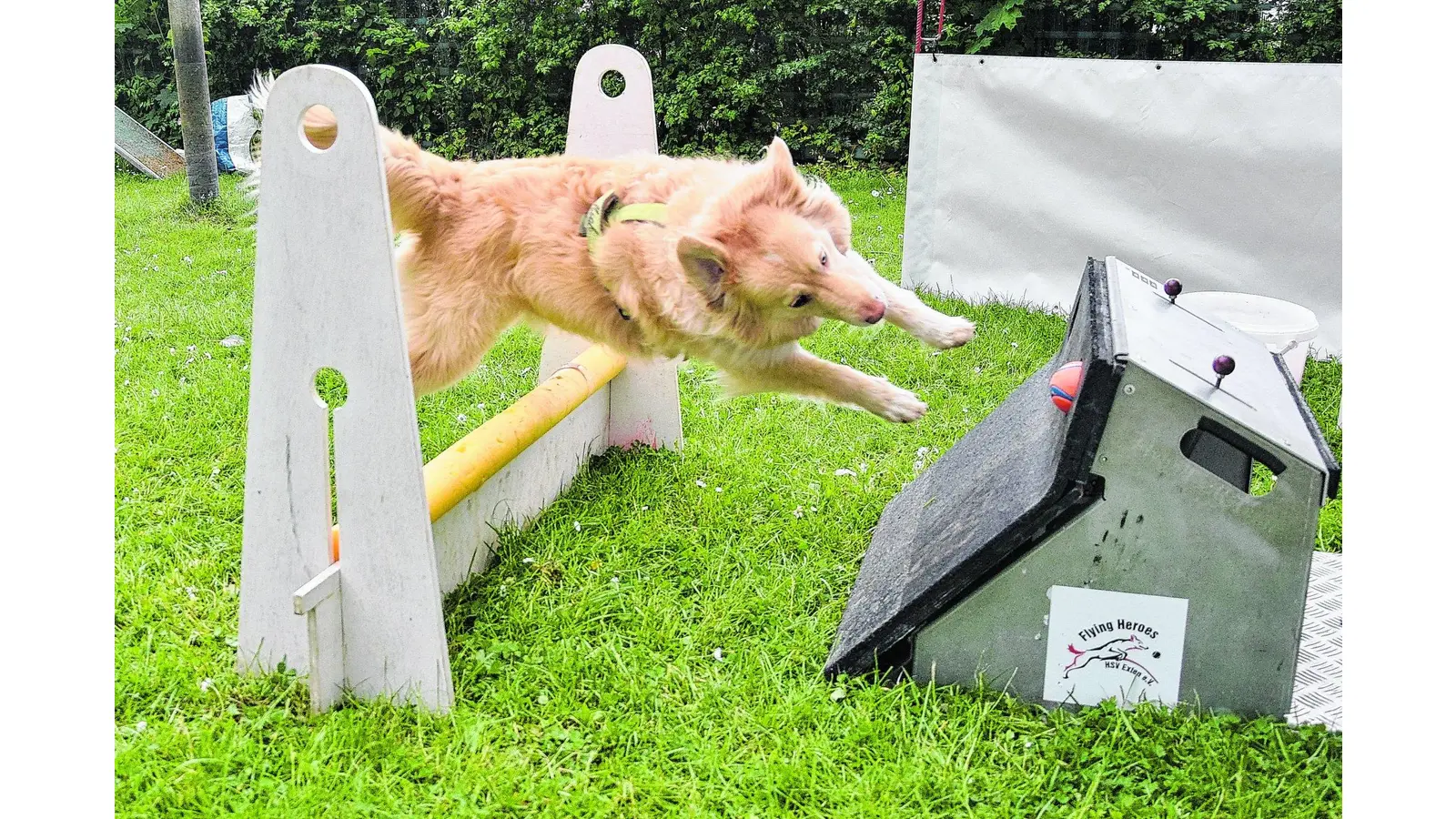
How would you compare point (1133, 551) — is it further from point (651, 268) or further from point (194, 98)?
point (194, 98)

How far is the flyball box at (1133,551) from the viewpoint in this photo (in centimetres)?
214

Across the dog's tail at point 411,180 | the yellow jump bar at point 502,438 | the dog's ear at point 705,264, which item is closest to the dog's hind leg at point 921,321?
the dog's ear at point 705,264

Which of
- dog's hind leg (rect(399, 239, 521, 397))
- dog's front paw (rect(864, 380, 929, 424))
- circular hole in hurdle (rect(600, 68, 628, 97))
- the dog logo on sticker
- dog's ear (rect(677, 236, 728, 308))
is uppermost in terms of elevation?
circular hole in hurdle (rect(600, 68, 628, 97))

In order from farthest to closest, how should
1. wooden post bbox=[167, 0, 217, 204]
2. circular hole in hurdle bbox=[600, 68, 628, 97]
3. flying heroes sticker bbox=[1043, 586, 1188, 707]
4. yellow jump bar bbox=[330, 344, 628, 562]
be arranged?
wooden post bbox=[167, 0, 217, 204]
circular hole in hurdle bbox=[600, 68, 628, 97]
yellow jump bar bbox=[330, 344, 628, 562]
flying heroes sticker bbox=[1043, 586, 1188, 707]

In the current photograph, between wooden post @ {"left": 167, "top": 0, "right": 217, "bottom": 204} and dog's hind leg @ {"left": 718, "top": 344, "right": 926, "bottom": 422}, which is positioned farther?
wooden post @ {"left": 167, "top": 0, "right": 217, "bottom": 204}

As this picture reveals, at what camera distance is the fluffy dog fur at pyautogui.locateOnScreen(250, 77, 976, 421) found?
174 centimetres

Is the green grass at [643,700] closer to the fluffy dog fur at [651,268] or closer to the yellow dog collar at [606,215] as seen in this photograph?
the fluffy dog fur at [651,268]

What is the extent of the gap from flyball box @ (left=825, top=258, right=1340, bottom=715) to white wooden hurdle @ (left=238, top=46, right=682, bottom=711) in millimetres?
1065

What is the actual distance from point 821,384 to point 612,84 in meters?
1.33

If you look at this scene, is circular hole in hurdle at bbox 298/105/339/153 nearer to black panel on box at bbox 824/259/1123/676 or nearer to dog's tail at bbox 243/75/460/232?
dog's tail at bbox 243/75/460/232

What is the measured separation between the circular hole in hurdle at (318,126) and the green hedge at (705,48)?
1950 mm

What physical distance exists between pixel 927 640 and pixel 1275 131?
12.8ft

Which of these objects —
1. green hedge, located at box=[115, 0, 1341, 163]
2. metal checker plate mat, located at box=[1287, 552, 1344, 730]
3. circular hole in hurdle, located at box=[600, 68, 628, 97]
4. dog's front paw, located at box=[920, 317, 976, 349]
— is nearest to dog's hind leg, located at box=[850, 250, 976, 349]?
dog's front paw, located at box=[920, 317, 976, 349]

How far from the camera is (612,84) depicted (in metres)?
2.90
